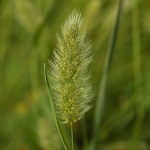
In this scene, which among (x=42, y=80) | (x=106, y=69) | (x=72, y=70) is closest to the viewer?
(x=72, y=70)

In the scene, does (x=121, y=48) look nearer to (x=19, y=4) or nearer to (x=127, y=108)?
(x=127, y=108)

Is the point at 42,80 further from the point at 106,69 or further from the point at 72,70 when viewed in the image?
the point at 72,70

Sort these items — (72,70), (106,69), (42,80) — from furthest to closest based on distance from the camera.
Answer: (42,80), (106,69), (72,70)

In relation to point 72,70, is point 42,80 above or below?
above

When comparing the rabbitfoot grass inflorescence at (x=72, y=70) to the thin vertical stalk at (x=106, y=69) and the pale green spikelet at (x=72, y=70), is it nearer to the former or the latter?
the pale green spikelet at (x=72, y=70)

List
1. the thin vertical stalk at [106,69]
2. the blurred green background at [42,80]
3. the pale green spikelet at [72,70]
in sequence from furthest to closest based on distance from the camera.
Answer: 1. the blurred green background at [42,80]
2. the thin vertical stalk at [106,69]
3. the pale green spikelet at [72,70]

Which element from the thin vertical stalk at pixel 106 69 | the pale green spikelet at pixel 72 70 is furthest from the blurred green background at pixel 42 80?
the pale green spikelet at pixel 72 70

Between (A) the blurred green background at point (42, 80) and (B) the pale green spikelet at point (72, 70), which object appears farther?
(A) the blurred green background at point (42, 80)

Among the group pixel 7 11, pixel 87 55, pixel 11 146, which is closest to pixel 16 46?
pixel 7 11

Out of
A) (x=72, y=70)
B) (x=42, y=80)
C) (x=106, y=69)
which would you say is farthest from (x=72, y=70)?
(x=42, y=80)
